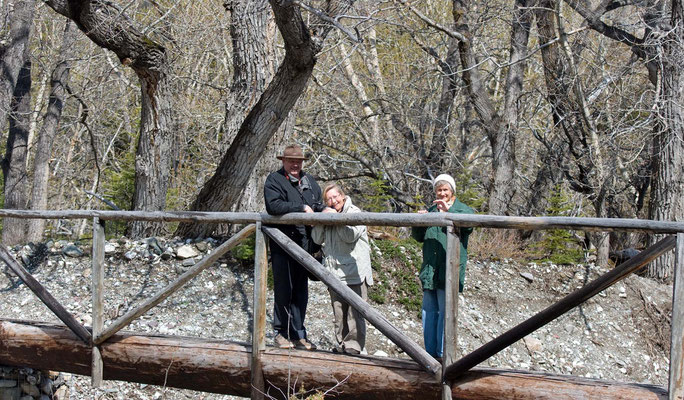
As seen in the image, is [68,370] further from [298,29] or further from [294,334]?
[298,29]

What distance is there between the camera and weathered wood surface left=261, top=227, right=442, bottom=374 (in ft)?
15.8

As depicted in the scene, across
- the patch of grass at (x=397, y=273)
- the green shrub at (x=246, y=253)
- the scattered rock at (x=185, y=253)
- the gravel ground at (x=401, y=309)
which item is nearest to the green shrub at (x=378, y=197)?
the patch of grass at (x=397, y=273)

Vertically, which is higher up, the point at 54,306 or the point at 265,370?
the point at 54,306

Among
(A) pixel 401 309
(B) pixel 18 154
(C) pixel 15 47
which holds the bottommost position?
(A) pixel 401 309

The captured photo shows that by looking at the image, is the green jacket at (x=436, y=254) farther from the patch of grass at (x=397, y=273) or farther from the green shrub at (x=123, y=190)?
the green shrub at (x=123, y=190)

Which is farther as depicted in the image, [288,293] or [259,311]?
[288,293]

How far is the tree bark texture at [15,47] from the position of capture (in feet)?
41.8

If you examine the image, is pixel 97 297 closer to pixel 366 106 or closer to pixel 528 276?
pixel 528 276

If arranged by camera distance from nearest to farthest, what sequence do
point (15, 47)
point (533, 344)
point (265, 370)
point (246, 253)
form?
point (265, 370), point (533, 344), point (246, 253), point (15, 47)

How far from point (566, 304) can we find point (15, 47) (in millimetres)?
11969

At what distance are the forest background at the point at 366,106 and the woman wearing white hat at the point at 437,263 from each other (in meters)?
1.91

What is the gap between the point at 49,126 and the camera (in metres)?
15.1

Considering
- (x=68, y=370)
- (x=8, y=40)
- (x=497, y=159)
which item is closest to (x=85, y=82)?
(x=8, y=40)

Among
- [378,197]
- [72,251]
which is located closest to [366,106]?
[378,197]
